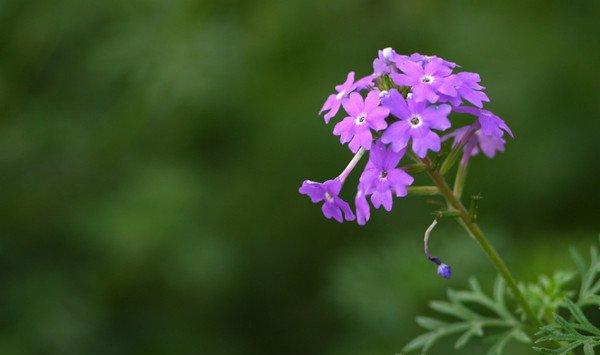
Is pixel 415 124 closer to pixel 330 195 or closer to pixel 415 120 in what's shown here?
pixel 415 120

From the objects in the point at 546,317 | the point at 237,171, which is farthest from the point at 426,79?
the point at 237,171

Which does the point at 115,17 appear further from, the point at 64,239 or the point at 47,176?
the point at 64,239

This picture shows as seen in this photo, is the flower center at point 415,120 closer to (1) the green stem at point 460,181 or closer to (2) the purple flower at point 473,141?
(2) the purple flower at point 473,141

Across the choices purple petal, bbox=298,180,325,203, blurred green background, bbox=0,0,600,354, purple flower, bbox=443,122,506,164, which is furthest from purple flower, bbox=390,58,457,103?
blurred green background, bbox=0,0,600,354

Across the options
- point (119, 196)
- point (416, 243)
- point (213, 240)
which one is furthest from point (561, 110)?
point (119, 196)

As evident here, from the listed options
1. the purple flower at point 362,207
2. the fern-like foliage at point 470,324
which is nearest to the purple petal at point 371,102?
the purple flower at point 362,207

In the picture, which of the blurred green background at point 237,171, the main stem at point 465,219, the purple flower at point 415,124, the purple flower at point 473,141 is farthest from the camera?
the blurred green background at point 237,171
